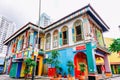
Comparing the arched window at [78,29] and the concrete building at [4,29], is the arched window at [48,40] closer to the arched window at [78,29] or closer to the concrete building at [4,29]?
the arched window at [78,29]

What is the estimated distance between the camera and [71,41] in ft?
40.7

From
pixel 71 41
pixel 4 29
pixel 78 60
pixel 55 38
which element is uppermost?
pixel 4 29

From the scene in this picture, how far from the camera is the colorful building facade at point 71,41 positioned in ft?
35.1

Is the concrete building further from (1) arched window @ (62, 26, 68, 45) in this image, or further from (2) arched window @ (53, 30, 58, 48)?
(1) arched window @ (62, 26, 68, 45)

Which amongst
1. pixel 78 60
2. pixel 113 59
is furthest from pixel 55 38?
pixel 113 59

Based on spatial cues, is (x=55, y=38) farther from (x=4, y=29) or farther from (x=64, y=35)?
(x=4, y=29)

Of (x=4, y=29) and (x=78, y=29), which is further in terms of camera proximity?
(x=4, y=29)

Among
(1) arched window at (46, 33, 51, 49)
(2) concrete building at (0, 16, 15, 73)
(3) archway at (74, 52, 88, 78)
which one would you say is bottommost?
(3) archway at (74, 52, 88, 78)

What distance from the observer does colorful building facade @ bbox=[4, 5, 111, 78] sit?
10711 mm

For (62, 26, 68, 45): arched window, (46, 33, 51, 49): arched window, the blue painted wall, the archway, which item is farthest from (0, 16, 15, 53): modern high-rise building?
the archway

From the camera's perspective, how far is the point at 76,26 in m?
12.7

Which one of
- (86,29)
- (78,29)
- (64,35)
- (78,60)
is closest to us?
(86,29)

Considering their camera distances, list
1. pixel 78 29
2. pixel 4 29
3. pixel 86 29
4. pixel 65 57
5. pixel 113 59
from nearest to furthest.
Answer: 1. pixel 86 29
2. pixel 65 57
3. pixel 78 29
4. pixel 113 59
5. pixel 4 29

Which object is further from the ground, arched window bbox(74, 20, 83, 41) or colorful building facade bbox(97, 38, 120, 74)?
arched window bbox(74, 20, 83, 41)
